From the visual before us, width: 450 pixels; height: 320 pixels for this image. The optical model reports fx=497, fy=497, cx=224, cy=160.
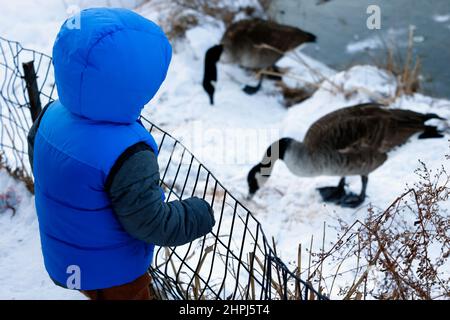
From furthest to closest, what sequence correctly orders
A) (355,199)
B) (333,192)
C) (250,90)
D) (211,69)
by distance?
(250,90), (211,69), (333,192), (355,199)

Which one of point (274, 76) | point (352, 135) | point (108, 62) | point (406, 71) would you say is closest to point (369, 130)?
point (352, 135)

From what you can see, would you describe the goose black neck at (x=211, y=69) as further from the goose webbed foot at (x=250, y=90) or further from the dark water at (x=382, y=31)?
the dark water at (x=382, y=31)

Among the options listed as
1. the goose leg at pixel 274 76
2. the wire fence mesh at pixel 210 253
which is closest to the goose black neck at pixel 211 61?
the goose leg at pixel 274 76

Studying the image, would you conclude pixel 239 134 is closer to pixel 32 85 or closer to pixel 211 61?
pixel 211 61

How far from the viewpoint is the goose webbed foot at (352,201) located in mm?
4414

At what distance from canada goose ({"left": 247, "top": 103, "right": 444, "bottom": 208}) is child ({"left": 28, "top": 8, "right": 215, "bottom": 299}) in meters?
2.81

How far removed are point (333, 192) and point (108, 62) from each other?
11.5ft

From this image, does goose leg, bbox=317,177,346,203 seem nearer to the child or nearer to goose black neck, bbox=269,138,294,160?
goose black neck, bbox=269,138,294,160

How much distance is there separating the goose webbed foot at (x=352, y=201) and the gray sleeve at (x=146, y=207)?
114 inches

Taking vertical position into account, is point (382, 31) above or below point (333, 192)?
above

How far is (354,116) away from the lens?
176 inches

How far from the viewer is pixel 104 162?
1.61m

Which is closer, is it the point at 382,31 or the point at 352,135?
the point at 352,135
